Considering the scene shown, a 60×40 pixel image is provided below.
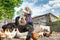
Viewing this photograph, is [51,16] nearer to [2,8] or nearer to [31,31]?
[2,8]

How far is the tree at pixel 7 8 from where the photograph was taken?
25.3 metres

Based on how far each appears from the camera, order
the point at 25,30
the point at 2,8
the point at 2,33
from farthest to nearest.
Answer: the point at 2,8 < the point at 25,30 < the point at 2,33

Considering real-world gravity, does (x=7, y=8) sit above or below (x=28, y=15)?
below

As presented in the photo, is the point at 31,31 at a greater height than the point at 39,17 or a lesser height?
greater

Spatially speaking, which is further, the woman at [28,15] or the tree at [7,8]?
the tree at [7,8]

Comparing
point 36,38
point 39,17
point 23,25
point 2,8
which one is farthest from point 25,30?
point 39,17

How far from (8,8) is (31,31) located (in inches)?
689

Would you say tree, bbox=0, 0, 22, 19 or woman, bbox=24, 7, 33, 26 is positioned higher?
woman, bbox=24, 7, 33, 26

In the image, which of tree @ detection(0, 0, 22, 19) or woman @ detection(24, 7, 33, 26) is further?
tree @ detection(0, 0, 22, 19)

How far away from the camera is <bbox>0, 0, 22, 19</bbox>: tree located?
25.3 m

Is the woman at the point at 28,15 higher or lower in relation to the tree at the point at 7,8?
higher

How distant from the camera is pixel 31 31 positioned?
28.8 ft

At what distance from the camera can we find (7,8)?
26000 mm

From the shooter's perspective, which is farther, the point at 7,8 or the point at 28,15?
the point at 7,8
